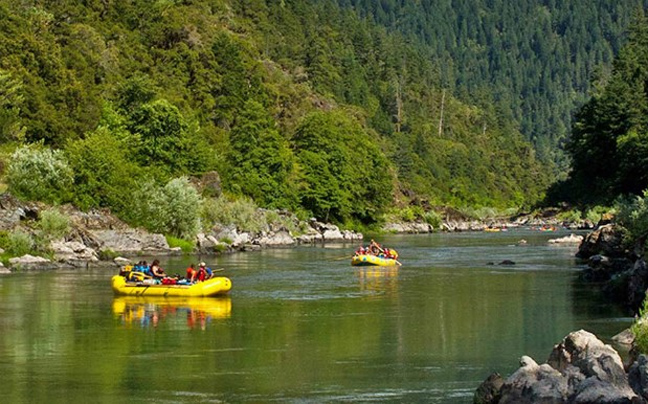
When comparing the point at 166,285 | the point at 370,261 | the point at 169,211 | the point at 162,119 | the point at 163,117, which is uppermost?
the point at 163,117

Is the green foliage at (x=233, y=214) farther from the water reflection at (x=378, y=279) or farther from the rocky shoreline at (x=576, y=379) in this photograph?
the rocky shoreline at (x=576, y=379)

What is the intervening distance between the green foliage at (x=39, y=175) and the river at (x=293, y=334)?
49.5 feet

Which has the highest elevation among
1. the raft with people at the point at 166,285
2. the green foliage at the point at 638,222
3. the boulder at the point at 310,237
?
the green foliage at the point at 638,222

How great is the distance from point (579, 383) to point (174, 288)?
111ft

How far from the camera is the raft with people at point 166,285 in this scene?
54.7 meters

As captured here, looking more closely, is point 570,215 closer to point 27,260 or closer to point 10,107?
point 10,107

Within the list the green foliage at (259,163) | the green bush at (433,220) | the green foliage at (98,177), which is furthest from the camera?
the green bush at (433,220)

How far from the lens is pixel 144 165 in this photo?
10431cm

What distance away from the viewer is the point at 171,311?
164ft

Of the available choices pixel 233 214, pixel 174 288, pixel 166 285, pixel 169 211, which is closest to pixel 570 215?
pixel 233 214

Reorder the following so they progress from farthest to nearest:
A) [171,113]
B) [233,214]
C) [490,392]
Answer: [171,113] < [233,214] < [490,392]

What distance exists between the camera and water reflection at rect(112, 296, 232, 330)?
45.7 meters

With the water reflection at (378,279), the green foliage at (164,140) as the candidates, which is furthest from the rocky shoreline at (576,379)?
the green foliage at (164,140)

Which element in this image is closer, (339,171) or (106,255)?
(106,255)
